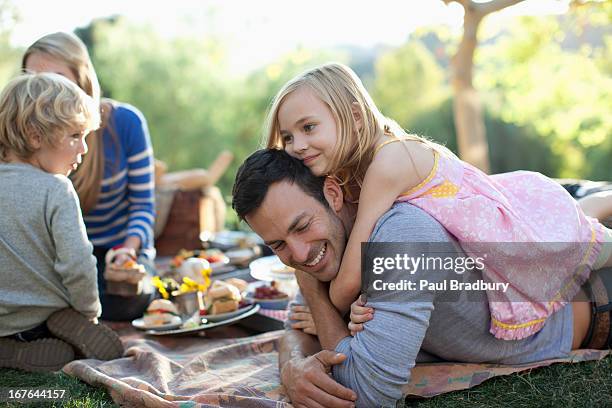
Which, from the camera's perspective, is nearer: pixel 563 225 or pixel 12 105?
pixel 563 225

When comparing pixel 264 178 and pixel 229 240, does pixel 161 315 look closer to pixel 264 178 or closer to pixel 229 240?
pixel 264 178

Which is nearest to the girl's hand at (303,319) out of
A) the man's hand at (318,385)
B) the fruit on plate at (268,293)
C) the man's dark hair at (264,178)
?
the man's hand at (318,385)

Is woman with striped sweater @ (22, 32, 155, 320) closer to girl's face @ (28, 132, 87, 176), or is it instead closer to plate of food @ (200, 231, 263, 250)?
girl's face @ (28, 132, 87, 176)

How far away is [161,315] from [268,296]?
644mm

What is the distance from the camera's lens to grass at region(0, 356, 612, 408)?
8.31 ft

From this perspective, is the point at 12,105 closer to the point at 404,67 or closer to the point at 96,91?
the point at 96,91

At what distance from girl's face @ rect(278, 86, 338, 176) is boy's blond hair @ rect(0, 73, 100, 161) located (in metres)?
1.19

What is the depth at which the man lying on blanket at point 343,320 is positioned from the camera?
233 centimetres

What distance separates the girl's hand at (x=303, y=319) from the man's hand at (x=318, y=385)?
0.42 m

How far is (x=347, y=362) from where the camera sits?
246cm

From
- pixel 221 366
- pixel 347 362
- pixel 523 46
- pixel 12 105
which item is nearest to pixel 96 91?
pixel 12 105

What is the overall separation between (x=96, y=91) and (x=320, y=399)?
260 centimetres

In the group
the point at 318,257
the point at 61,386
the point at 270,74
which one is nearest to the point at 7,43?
the point at 270,74

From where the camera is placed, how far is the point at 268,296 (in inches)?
162
